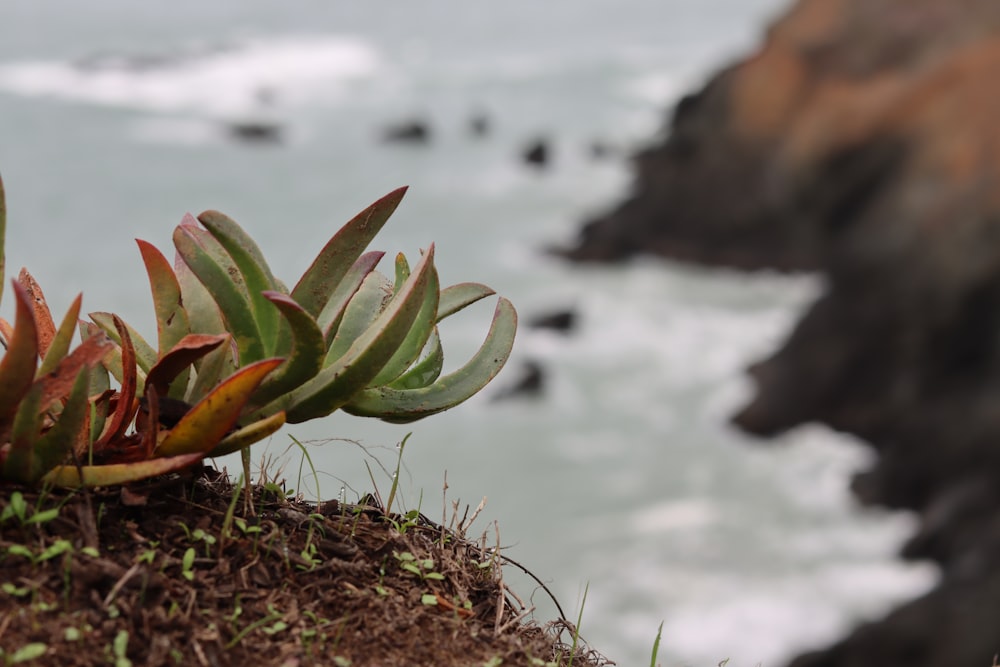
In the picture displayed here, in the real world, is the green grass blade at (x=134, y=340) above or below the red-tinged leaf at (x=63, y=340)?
above

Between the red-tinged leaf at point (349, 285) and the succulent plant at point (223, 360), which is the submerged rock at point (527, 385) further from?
the red-tinged leaf at point (349, 285)

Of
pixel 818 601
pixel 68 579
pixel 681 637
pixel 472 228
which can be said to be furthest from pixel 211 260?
pixel 472 228

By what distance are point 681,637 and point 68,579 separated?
54.5 feet

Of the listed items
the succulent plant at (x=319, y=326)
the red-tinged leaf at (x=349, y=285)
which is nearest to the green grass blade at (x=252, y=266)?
the succulent plant at (x=319, y=326)

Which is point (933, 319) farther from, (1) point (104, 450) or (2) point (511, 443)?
(1) point (104, 450)

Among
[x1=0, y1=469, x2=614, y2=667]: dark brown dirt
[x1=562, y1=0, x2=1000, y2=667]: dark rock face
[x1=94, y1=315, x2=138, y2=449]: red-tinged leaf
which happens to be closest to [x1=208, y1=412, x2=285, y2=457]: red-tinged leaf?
[x1=0, y1=469, x2=614, y2=667]: dark brown dirt

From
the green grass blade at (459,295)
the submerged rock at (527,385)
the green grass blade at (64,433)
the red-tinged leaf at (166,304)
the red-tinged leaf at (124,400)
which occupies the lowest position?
the green grass blade at (64,433)

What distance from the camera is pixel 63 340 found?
259 cm

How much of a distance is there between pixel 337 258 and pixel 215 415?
54cm

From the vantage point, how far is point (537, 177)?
1649 inches

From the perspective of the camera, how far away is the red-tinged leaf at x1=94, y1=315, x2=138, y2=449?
8.70 ft

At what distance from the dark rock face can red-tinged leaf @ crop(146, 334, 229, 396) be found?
1248 cm

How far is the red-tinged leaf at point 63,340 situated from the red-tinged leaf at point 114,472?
24 centimetres

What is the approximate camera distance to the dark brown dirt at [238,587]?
88.2 inches
